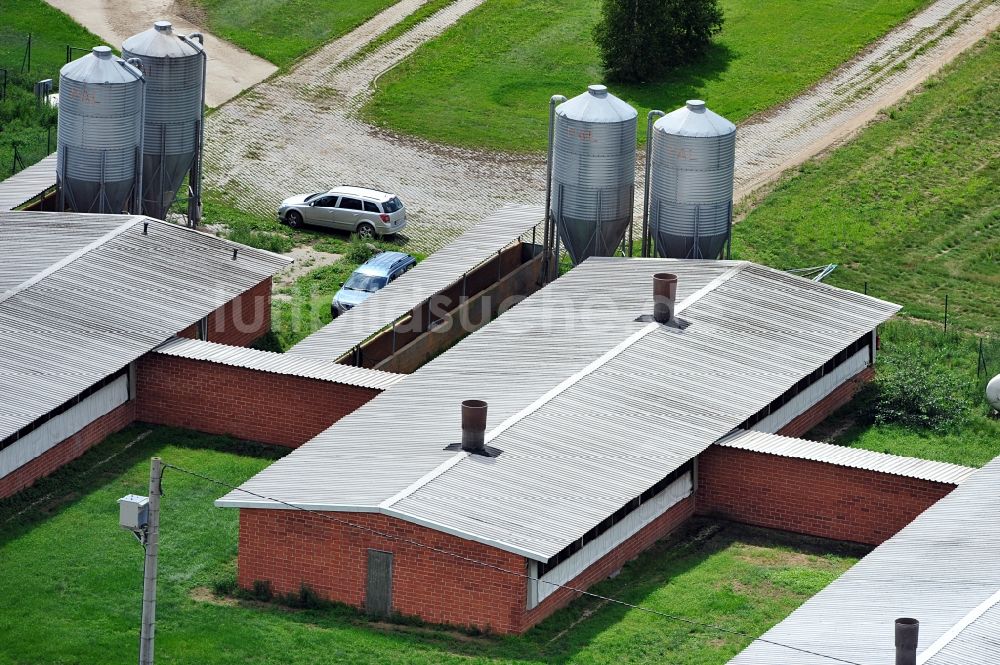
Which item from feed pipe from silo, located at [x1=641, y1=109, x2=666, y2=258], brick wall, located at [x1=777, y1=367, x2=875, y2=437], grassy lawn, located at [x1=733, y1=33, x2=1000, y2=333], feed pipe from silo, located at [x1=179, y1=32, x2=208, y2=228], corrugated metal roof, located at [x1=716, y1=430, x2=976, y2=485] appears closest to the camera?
corrugated metal roof, located at [x1=716, y1=430, x2=976, y2=485]

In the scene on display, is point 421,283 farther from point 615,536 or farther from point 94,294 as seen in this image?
point 615,536

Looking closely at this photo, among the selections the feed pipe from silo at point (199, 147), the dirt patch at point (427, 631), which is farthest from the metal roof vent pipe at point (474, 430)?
the feed pipe from silo at point (199, 147)

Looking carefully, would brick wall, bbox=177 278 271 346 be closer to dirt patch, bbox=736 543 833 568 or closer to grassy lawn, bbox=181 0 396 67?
dirt patch, bbox=736 543 833 568

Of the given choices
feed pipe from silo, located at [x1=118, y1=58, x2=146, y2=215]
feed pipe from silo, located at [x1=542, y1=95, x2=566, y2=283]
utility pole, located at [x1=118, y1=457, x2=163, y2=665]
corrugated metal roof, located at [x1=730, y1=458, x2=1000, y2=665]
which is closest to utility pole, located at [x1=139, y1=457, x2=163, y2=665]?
utility pole, located at [x1=118, y1=457, x2=163, y2=665]

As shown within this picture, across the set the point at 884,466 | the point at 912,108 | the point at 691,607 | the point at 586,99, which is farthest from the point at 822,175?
the point at 691,607

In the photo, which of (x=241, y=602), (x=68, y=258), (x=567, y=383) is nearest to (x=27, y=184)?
(x=68, y=258)

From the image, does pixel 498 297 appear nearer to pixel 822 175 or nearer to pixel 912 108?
pixel 822 175
